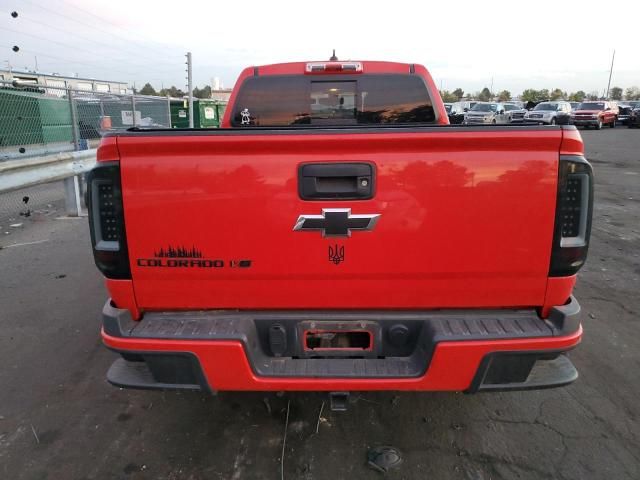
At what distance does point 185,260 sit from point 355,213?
859 millimetres

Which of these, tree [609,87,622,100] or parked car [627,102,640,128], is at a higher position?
tree [609,87,622,100]

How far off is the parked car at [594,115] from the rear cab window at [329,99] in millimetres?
35940

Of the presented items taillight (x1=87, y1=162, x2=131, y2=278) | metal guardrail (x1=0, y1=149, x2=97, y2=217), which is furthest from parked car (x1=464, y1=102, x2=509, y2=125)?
taillight (x1=87, y1=162, x2=131, y2=278)

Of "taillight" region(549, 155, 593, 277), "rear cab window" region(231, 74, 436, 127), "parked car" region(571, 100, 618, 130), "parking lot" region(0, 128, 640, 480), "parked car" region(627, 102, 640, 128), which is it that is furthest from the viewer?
"parked car" region(627, 102, 640, 128)

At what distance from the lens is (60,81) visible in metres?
14.4

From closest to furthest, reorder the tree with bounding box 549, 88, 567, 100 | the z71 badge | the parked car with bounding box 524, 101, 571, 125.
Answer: the z71 badge → the parked car with bounding box 524, 101, 571, 125 → the tree with bounding box 549, 88, 567, 100

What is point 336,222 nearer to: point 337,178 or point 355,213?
point 355,213

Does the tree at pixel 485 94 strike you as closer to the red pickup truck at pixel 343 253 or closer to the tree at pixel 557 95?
the tree at pixel 557 95

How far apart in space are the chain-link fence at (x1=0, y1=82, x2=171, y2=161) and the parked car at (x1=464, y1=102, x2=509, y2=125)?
22.8 meters

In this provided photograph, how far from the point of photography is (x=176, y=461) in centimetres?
265

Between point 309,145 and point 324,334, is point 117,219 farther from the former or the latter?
point 324,334

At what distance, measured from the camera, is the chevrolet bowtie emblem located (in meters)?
2.24

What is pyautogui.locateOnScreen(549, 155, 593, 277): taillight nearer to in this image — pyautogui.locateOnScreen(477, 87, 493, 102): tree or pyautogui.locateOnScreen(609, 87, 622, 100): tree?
pyautogui.locateOnScreen(477, 87, 493, 102): tree

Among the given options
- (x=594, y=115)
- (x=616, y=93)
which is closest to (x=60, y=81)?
(x=594, y=115)
